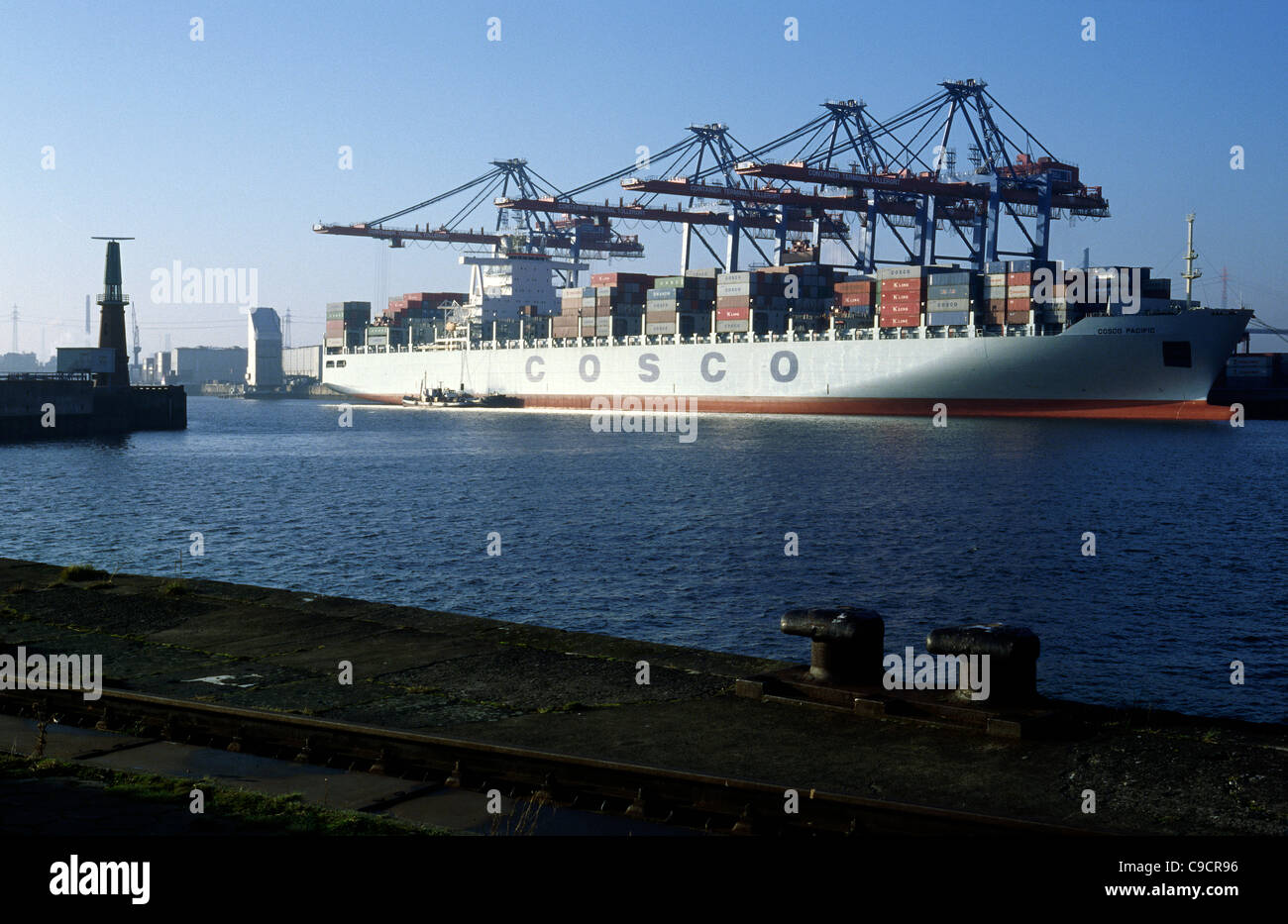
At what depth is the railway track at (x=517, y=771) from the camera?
23.3 ft

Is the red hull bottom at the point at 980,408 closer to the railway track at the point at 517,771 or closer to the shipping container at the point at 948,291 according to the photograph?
the shipping container at the point at 948,291

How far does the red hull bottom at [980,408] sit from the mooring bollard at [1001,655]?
7267cm

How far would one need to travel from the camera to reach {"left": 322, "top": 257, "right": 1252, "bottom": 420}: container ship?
75000mm

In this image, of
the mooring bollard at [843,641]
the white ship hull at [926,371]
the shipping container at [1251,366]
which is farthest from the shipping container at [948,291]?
the mooring bollard at [843,641]

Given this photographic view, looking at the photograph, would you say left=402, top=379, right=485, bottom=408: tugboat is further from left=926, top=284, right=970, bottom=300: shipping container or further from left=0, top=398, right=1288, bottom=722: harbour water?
left=0, top=398, right=1288, bottom=722: harbour water

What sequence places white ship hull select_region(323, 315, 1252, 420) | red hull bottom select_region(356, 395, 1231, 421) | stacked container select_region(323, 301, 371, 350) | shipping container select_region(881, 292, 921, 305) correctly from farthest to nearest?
stacked container select_region(323, 301, 371, 350), shipping container select_region(881, 292, 921, 305), red hull bottom select_region(356, 395, 1231, 421), white ship hull select_region(323, 315, 1252, 420)

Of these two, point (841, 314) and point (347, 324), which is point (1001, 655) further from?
point (347, 324)

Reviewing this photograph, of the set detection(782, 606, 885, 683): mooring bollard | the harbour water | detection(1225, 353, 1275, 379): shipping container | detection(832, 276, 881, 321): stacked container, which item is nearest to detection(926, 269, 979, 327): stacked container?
detection(832, 276, 881, 321): stacked container

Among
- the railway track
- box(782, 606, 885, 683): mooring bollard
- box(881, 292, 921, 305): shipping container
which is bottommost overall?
A: the railway track

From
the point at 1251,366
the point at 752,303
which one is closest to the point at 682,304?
the point at 752,303

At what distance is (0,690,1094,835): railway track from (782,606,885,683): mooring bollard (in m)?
2.81

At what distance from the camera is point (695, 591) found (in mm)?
23250

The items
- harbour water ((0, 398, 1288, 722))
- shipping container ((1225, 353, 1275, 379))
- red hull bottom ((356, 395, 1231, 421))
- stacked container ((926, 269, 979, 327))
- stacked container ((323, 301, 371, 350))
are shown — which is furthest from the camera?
stacked container ((323, 301, 371, 350))
